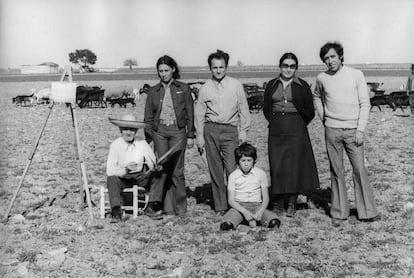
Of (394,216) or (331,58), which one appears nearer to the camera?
(331,58)

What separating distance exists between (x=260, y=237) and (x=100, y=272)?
195cm

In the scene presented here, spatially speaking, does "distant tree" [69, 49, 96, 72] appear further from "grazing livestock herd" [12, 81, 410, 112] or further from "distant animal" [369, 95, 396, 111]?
"distant animal" [369, 95, 396, 111]

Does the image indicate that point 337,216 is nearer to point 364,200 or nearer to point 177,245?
point 364,200

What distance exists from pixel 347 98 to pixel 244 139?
55.4 inches

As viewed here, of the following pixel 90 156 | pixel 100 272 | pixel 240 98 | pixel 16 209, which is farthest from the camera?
pixel 90 156

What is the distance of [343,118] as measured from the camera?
6.61 meters

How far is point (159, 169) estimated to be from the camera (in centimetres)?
693

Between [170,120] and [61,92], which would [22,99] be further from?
[170,120]

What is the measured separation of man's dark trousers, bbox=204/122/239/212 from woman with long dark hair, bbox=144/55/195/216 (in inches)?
11.8

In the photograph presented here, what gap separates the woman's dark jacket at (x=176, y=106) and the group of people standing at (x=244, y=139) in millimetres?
13

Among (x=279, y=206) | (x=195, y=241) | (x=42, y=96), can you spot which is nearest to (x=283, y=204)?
(x=279, y=206)

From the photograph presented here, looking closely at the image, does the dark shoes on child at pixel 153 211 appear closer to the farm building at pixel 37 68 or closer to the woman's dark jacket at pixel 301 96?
the woman's dark jacket at pixel 301 96

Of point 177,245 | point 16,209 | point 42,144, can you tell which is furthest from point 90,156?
point 177,245

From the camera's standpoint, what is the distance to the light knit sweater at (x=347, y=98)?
6574mm
